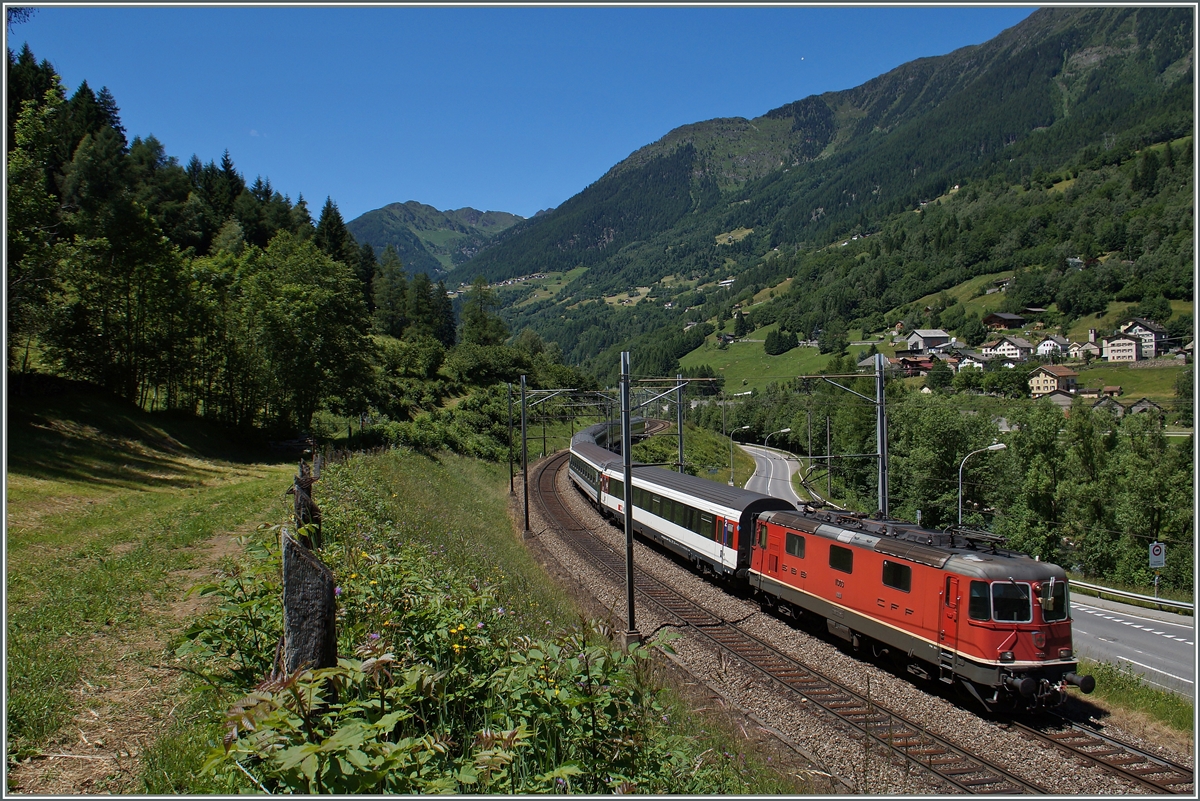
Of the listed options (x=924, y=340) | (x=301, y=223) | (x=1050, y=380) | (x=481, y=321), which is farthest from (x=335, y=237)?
(x=924, y=340)

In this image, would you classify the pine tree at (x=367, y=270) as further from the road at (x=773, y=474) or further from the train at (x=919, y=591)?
the train at (x=919, y=591)

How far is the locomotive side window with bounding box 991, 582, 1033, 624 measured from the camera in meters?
11.4

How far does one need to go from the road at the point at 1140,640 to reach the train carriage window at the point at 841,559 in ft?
22.9

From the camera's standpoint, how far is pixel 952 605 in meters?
11.9

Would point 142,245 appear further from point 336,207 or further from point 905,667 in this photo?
point 336,207

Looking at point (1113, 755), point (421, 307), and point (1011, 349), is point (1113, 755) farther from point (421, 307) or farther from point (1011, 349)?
point (1011, 349)

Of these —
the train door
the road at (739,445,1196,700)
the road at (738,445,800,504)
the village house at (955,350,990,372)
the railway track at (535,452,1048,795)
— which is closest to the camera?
the railway track at (535,452,1048,795)

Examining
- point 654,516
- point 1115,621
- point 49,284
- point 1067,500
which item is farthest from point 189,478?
point 1067,500

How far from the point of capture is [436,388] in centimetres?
6253

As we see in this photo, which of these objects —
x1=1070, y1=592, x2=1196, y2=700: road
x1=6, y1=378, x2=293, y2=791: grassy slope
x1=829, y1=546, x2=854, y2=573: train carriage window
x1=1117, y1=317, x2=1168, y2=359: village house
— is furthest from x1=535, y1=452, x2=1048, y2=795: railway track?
x1=1117, y1=317, x2=1168, y2=359: village house

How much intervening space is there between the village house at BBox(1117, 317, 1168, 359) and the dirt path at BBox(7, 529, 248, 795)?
460 ft

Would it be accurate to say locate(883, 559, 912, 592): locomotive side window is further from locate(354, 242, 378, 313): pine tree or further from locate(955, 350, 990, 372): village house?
locate(955, 350, 990, 372): village house

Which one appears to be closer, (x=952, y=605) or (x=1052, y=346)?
(x=952, y=605)

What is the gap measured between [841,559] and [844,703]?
3332mm
